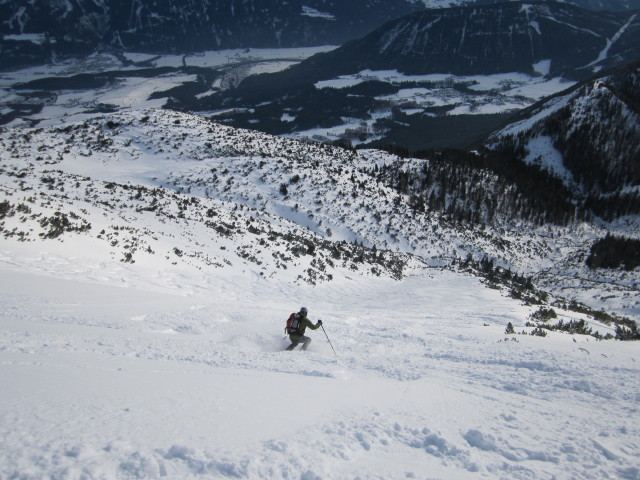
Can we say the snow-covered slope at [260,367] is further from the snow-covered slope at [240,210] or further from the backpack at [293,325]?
the backpack at [293,325]

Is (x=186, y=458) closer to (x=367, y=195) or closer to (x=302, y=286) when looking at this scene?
(x=302, y=286)

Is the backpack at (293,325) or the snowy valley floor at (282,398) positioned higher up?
the snowy valley floor at (282,398)

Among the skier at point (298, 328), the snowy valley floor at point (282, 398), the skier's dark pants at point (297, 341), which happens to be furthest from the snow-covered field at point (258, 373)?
the skier at point (298, 328)

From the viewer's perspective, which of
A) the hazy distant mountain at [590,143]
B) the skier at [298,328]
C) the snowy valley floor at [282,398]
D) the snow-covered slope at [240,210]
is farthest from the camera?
the hazy distant mountain at [590,143]

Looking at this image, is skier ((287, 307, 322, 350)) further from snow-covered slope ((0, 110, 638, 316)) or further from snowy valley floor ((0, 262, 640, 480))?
snow-covered slope ((0, 110, 638, 316))

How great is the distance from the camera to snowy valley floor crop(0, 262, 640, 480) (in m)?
4.33

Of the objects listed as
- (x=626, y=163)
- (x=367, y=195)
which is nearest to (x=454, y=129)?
(x=626, y=163)

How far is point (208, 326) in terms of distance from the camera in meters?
10.9

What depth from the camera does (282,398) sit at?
625cm

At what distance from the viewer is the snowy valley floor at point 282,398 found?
433cm

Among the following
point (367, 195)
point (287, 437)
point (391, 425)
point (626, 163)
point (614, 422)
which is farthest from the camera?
point (626, 163)

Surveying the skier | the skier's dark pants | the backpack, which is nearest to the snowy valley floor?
the skier's dark pants

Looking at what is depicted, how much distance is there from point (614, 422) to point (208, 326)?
913cm

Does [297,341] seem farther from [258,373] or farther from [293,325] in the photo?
[258,373]
